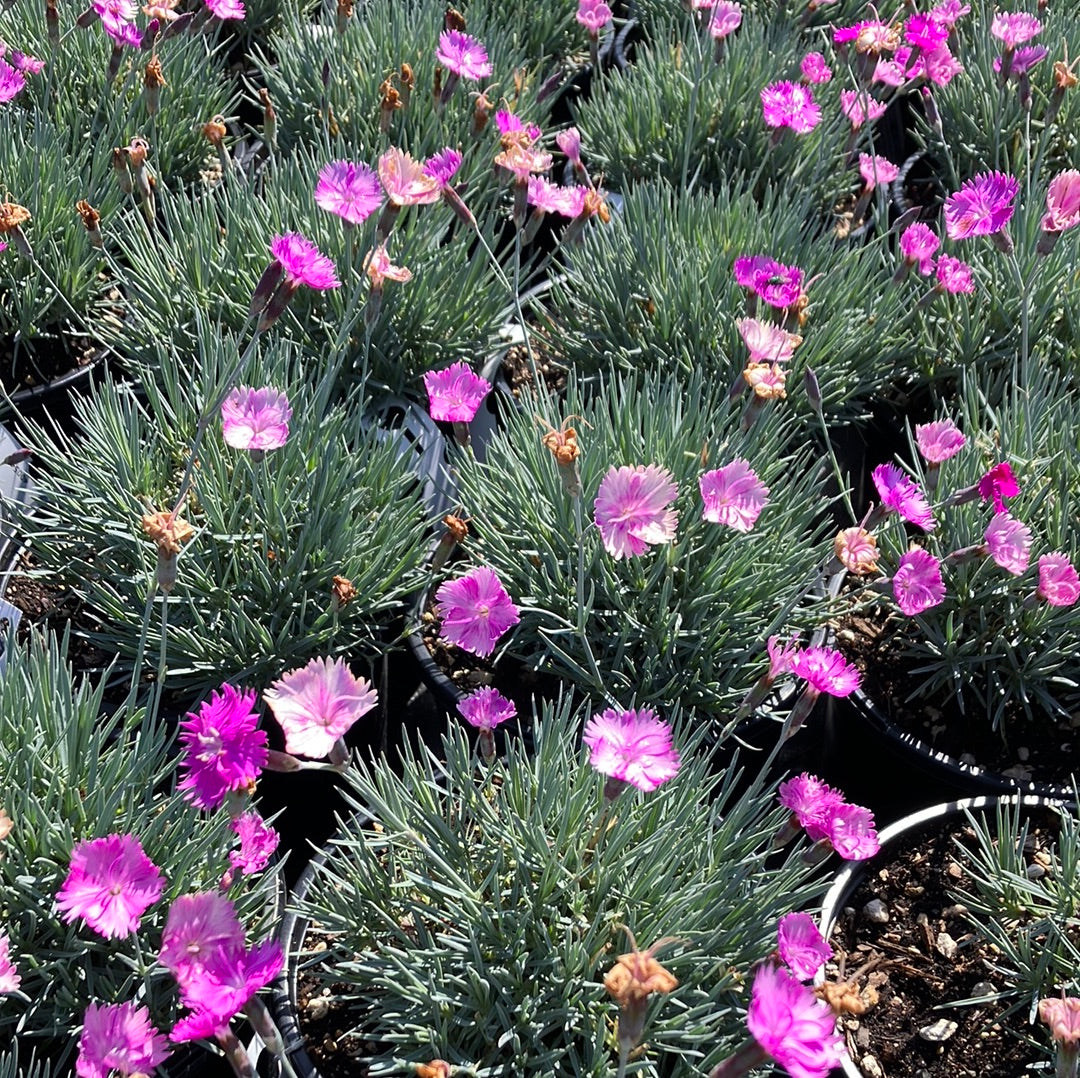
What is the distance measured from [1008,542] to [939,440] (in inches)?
7.4

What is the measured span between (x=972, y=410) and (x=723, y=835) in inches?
38.7

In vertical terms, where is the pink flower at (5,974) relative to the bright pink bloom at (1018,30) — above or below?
below

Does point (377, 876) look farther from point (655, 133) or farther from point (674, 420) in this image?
point (655, 133)

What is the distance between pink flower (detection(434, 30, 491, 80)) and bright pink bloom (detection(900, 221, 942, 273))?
808 mm

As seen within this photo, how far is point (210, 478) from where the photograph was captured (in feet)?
5.66

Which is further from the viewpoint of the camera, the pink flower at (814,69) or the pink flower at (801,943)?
the pink flower at (814,69)

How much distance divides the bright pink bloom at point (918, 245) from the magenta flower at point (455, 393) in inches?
34.9

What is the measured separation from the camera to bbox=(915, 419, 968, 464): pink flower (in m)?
1.69

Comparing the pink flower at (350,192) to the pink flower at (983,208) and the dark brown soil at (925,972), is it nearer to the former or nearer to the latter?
the pink flower at (983,208)

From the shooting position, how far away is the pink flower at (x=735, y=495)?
1427 millimetres

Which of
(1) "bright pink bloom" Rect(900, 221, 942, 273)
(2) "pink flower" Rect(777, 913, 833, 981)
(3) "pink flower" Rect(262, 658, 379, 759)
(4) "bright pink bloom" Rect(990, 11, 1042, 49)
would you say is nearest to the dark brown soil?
(2) "pink flower" Rect(777, 913, 833, 981)

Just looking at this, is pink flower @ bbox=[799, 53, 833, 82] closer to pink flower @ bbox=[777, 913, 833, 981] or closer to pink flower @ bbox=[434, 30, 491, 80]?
pink flower @ bbox=[434, 30, 491, 80]

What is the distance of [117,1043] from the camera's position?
3.41 feet

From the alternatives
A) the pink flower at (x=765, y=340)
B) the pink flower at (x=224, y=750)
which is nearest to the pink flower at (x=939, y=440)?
the pink flower at (x=765, y=340)
